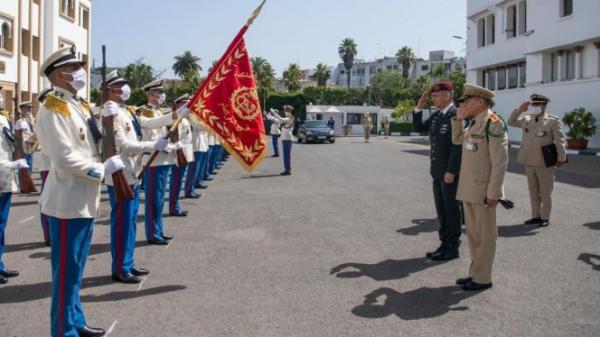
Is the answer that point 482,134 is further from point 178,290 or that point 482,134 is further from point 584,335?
point 178,290

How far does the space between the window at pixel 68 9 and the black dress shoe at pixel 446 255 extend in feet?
114

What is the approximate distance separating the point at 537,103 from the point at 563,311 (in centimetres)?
492

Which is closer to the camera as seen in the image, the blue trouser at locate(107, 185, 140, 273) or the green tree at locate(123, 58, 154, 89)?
the blue trouser at locate(107, 185, 140, 273)

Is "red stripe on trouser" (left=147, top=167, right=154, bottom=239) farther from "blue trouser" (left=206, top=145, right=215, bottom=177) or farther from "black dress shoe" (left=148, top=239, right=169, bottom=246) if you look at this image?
"blue trouser" (left=206, top=145, right=215, bottom=177)

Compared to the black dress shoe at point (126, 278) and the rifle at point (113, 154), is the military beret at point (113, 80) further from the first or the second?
the black dress shoe at point (126, 278)

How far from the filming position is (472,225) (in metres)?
5.94

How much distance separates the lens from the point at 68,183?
414cm

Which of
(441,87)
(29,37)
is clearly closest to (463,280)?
(441,87)

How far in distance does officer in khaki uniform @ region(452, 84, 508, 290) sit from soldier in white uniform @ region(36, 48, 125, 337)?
3450 mm

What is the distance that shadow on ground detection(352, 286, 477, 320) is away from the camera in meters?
4.90

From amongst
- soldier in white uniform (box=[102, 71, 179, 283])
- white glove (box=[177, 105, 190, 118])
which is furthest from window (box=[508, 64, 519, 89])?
soldier in white uniform (box=[102, 71, 179, 283])

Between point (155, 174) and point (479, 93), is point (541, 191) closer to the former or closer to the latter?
point (479, 93)

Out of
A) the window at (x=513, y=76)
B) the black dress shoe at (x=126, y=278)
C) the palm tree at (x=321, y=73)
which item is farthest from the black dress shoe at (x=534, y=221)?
the palm tree at (x=321, y=73)

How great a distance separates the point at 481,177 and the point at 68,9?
37.3 m
